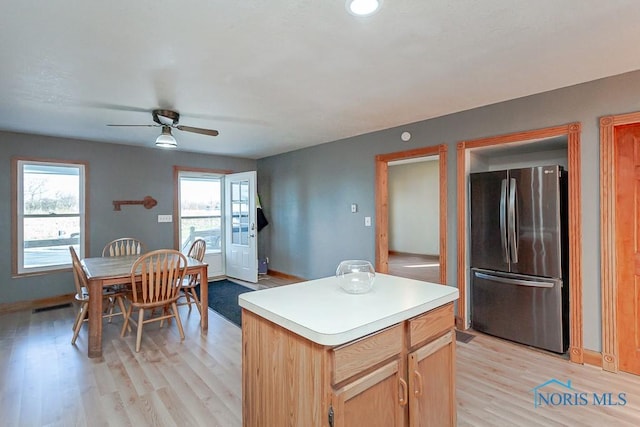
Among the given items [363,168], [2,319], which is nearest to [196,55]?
[363,168]

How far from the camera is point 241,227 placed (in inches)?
223

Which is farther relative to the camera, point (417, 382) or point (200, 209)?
point (200, 209)

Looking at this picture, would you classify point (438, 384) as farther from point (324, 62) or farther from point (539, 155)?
point (539, 155)

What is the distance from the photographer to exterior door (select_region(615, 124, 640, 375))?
7.93ft

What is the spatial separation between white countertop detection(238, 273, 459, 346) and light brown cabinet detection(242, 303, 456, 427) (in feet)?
0.18

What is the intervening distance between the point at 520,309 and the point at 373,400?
2385mm

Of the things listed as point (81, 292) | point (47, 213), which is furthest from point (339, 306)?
point (47, 213)

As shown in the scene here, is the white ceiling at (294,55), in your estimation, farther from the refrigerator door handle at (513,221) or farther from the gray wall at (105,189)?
the gray wall at (105,189)

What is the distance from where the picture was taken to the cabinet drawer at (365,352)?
1.12 meters

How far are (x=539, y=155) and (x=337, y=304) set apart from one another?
3242mm

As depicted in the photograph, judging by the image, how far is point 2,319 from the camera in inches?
148

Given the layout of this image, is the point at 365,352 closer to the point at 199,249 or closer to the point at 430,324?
the point at 430,324

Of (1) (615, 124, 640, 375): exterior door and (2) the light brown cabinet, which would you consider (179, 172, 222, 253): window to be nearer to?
(2) the light brown cabinet

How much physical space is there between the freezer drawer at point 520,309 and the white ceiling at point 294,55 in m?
1.75
